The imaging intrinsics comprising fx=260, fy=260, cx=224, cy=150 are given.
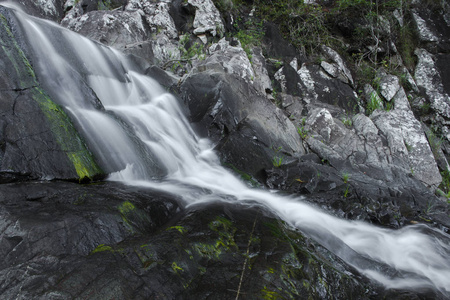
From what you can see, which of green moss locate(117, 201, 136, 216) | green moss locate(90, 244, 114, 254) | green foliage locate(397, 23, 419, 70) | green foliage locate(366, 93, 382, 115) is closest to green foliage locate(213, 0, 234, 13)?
green foliage locate(366, 93, 382, 115)

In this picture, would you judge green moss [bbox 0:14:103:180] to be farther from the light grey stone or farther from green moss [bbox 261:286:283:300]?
the light grey stone

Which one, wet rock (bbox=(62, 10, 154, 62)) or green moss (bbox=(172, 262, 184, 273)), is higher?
wet rock (bbox=(62, 10, 154, 62))

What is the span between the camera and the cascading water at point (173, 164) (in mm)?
3408

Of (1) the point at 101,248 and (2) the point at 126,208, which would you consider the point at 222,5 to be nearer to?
(2) the point at 126,208

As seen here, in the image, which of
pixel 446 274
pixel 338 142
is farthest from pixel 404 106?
pixel 446 274

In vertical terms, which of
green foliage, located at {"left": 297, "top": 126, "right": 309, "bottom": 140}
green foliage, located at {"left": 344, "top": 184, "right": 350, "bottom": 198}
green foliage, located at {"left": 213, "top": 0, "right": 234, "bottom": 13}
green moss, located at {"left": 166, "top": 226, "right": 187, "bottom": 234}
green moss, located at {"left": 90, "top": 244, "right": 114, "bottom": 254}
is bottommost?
green foliage, located at {"left": 297, "top": 126, "right": 309, "bottom": 140}

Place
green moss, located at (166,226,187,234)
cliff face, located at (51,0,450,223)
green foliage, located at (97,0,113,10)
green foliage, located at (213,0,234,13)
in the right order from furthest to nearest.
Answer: green foliage, located at (213,0,234,13)
green foliage, located at (97,0,113,10)
cliff face, located at (51,0,450,223)
green moss, located at (166,226,187,234)

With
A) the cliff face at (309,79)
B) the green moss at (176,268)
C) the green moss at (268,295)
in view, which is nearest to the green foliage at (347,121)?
the cliff face at (309,79)

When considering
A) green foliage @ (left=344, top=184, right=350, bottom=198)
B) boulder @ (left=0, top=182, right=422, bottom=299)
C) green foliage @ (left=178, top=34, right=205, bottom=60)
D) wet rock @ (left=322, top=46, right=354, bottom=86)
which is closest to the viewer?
boulder @ (left=0, top=182, right=422, bottom=299)

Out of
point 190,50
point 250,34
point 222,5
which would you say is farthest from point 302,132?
point 222,5

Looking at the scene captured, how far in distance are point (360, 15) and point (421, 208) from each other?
1066 centimetres

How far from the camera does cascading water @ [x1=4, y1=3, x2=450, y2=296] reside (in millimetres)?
3408

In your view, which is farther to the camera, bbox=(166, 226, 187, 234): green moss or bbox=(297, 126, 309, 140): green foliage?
bbox=(297, 126, 309, 140): green foliage

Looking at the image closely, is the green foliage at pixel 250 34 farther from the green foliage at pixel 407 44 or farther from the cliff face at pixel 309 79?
the green foliage at pixel 407 44
